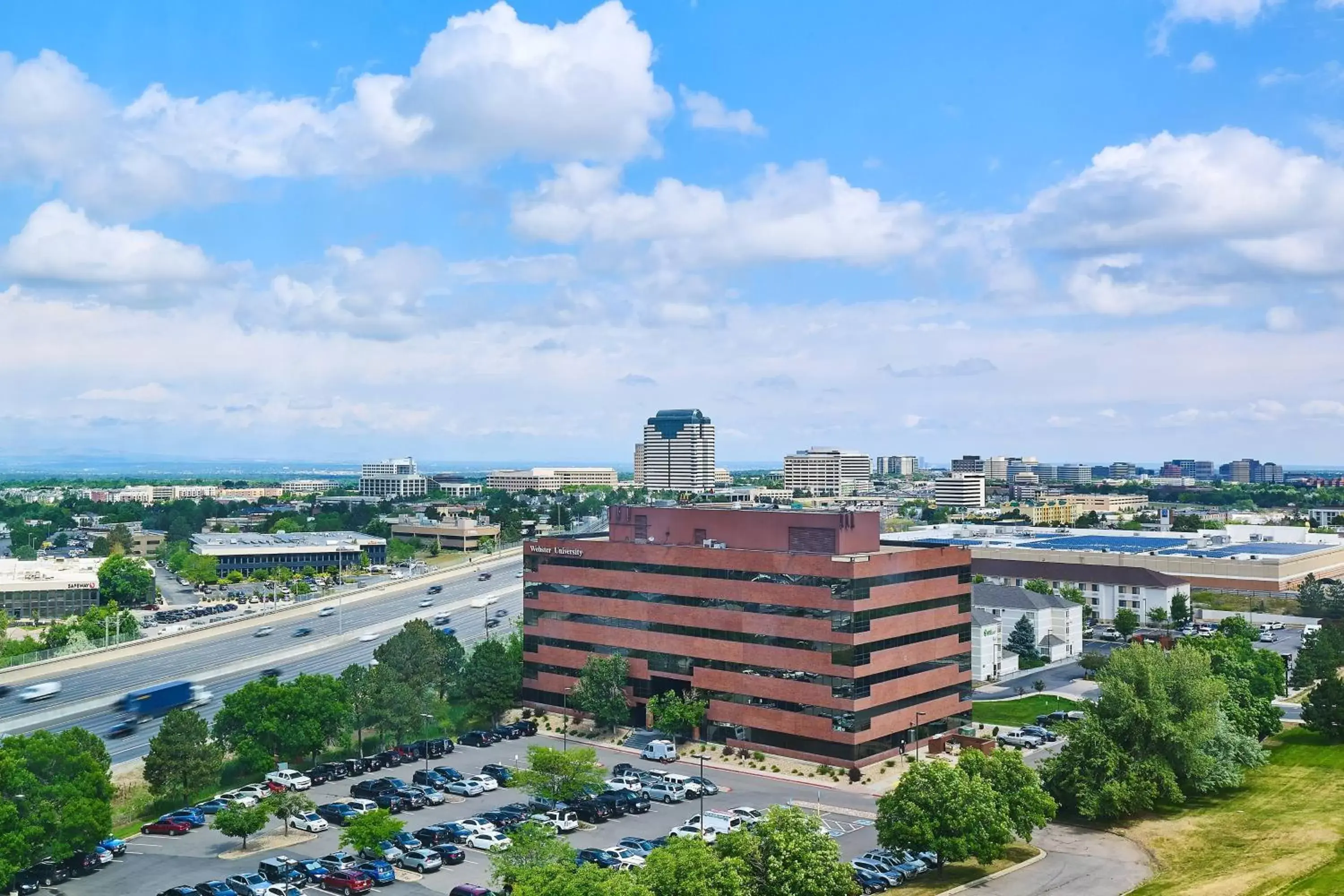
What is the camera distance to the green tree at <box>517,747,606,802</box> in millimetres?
71875

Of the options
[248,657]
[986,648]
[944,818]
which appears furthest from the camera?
[248,657]

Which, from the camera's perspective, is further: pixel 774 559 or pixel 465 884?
pixel 774 559

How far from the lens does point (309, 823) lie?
71.1m

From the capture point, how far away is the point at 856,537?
89.5 meters

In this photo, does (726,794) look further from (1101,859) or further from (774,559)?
(1101,859)

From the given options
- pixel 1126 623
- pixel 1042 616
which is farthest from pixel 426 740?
pixel 1126 623

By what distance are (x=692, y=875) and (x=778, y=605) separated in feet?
130

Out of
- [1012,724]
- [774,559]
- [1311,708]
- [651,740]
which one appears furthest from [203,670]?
[1311,708]

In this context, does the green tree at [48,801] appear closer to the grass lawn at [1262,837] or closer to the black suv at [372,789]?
the black suv at [372,789]

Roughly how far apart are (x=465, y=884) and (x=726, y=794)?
75.2ft

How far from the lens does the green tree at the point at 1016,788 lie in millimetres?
63312

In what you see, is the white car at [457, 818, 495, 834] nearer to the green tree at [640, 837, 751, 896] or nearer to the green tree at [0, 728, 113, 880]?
the green tree at [0, 728, 113, 880]

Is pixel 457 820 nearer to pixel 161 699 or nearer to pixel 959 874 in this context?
pixel 959 874

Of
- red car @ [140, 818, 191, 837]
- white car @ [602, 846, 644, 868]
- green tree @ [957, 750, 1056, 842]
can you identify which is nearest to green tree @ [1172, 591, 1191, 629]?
green tree @ [957, 750, 1056, 842]
